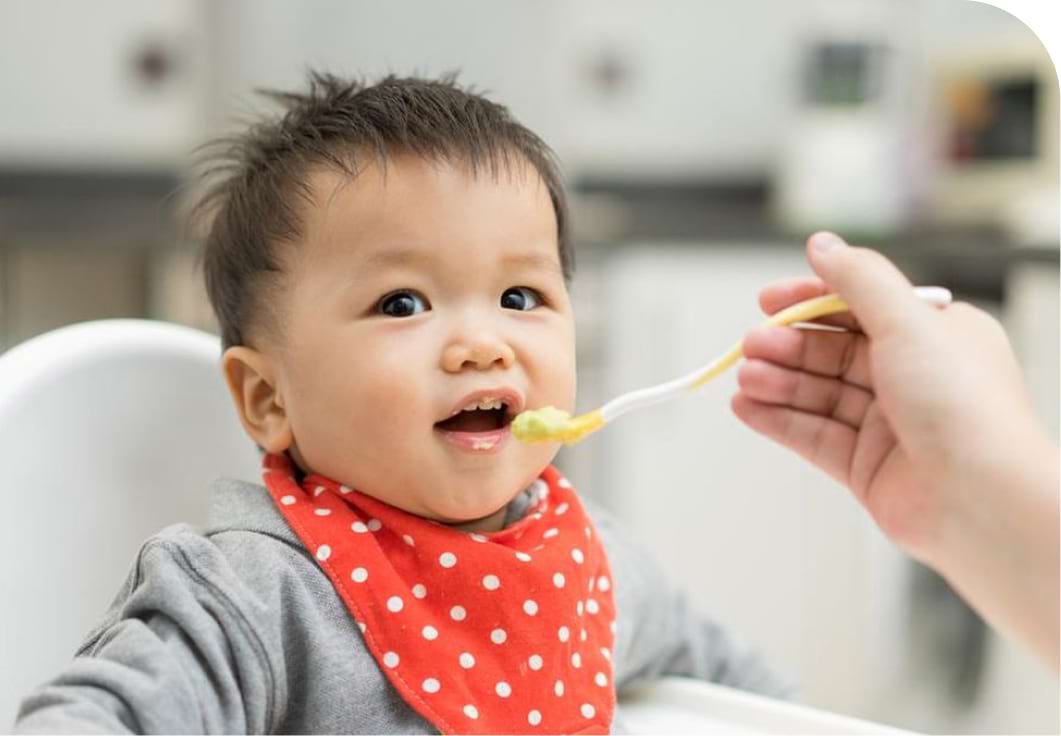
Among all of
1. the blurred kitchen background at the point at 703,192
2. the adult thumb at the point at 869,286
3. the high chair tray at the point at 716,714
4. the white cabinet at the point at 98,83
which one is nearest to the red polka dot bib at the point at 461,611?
the high chair tray at the point at 716,714

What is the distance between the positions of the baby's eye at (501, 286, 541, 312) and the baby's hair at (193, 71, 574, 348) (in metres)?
0.06

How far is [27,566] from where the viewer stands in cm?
83

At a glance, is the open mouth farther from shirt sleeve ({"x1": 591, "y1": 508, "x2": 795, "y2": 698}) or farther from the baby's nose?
shirt sleeve ({"x1": 591, "y1": 508, "x2": 795, "y2": 698})

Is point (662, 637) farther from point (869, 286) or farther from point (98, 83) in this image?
point (98, 83)

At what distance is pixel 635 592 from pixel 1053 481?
361 mm

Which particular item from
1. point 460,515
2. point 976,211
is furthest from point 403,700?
point 976,211

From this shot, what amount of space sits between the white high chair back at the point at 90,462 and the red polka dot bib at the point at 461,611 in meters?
0.14

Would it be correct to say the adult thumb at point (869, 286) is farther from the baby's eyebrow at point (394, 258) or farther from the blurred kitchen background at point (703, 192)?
the blurred kitchen background at point (703, 192)

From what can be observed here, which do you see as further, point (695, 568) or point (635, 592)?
point (695, 568)

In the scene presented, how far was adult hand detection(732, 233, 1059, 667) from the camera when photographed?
67 centimetres

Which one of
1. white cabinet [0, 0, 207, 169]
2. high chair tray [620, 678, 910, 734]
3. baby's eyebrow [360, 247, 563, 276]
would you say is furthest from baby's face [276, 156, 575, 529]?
white cabinet [0, 0, 207, 169]

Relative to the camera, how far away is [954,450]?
2.29ft

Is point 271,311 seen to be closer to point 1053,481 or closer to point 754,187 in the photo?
point 1053,481

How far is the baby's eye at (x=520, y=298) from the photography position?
0.83 meters
